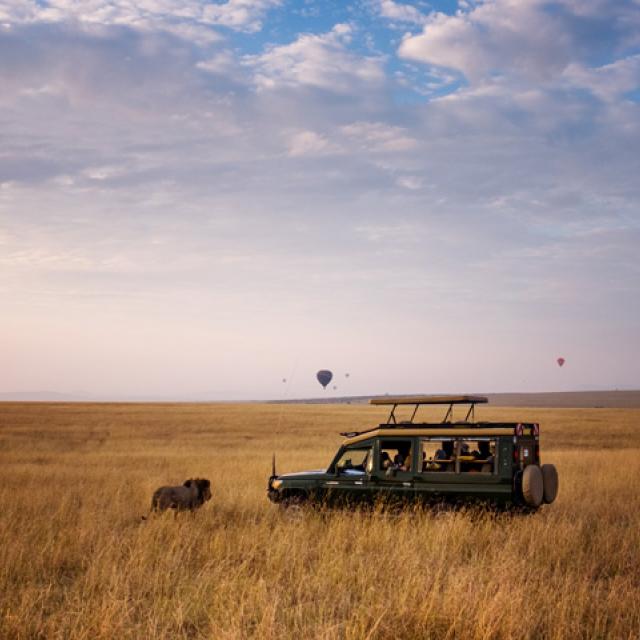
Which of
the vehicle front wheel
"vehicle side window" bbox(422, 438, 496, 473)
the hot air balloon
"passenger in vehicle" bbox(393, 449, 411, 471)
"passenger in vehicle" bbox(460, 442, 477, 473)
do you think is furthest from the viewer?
the hot air balloon

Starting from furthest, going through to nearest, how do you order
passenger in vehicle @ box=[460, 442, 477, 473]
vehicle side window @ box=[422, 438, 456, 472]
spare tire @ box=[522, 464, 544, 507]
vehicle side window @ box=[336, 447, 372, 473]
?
vehicle side window @ box=[336, 447, 372, 473] < vehicle side window @ box=[422, 438, 456, 472] < passenger in vehicle @ box=[460, 442, 477, 473] < spare tire @ box=[522, 464, 544, 507]

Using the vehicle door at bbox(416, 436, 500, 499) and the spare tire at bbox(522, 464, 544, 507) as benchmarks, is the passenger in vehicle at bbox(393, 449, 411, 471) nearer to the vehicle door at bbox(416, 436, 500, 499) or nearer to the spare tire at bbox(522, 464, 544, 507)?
the vehicle door at bbox(416, 436, 500, 499)

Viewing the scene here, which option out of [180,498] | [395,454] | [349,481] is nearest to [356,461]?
[349,481]

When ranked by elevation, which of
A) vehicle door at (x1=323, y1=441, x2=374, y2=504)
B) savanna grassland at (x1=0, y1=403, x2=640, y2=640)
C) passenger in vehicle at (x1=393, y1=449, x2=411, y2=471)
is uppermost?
passenger in vehicle at (x1=393, y1=449, x2=411, y2=471)

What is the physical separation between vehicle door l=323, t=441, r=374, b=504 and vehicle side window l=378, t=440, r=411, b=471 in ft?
0.60

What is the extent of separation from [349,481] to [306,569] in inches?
129

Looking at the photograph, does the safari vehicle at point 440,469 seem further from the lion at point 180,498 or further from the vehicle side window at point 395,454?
the lion at point 180,498

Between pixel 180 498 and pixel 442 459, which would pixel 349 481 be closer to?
pixel 442 459

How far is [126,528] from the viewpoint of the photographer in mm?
11711

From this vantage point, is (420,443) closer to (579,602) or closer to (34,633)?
(579,602)

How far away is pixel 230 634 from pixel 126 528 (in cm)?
657

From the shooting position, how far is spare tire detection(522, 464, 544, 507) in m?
10.6

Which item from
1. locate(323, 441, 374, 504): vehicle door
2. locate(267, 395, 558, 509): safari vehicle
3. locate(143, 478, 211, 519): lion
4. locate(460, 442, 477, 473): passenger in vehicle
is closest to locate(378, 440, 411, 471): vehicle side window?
locate(267, 395, 558, 509): safari vehicle

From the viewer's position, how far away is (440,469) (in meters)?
11.5
